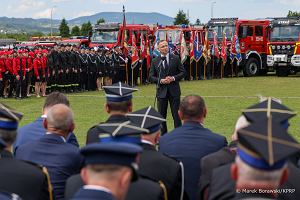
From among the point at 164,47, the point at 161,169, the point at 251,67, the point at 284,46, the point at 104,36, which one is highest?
the point at 104,36

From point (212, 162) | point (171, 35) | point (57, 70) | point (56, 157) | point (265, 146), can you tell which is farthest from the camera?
point (171, 35)

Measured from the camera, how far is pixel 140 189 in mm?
3404

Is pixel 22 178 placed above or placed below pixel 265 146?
below

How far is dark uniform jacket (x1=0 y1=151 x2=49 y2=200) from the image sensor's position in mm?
3662

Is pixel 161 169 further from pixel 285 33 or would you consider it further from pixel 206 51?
pixel 285 33

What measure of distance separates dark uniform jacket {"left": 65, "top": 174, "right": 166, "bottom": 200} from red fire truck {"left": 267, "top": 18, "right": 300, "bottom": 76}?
2490cm

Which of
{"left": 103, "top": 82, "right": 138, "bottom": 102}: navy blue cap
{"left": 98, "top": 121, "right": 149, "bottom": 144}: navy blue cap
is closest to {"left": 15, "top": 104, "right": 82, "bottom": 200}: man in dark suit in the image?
{"left": 98, "top": 121, "right": 149, "bottom": 144}: navy blue cap

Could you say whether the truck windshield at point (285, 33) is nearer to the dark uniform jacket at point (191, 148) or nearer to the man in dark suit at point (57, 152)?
the dark uniform jacket at point (191, 148)

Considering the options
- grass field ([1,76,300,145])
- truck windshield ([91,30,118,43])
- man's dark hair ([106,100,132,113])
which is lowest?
grass field ([1,76,300,145])

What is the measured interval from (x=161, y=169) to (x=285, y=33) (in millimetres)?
25356

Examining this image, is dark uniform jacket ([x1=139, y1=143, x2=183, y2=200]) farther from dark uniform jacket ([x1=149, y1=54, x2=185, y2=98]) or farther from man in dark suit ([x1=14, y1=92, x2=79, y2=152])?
dark uniform jacket ([x1=149, y1=54, x2=185, y2=98])

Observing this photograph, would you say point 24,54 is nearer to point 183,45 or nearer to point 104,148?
point 183,45

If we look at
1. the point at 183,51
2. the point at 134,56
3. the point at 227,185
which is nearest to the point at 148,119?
the point at 227,185

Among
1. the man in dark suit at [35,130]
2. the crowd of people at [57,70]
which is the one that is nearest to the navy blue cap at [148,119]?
the man in dark suit at [35,130]
